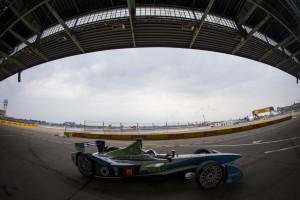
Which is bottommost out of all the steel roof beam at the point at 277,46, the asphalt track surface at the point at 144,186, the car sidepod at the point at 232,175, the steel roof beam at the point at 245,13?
the asphalt track surface at the point at 144,186

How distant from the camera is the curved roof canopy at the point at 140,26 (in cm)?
1739

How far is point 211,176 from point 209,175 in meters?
0.05

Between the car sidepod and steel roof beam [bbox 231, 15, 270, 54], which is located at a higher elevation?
steel roof beam [bbox 231, 15, 270, 54]

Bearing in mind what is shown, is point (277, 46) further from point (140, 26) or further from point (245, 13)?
point (140, 26)

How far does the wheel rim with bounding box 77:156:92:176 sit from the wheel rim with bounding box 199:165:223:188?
111 inches

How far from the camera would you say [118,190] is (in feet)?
12.9

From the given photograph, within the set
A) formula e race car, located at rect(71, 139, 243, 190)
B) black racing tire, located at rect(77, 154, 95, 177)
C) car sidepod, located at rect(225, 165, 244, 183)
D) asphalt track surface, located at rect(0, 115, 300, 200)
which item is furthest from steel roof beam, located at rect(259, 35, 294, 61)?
black racing tire, located at rect(77, 154, 95, 177)

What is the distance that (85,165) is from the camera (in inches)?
187

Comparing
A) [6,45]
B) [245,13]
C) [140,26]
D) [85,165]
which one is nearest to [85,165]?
[85,165]

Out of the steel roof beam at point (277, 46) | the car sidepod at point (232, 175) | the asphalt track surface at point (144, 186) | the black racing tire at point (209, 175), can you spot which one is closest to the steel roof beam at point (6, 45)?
the asphalt track surface at point (144, 186)

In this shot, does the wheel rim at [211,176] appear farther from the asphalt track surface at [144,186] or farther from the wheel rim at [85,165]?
the wheel rim at [85,165]

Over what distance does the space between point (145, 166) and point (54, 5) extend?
19.3m

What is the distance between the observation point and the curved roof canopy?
57.1 ft

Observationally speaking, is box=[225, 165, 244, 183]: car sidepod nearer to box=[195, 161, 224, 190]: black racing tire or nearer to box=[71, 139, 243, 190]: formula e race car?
box=[71, 139, 243, 190]: formula e race car
